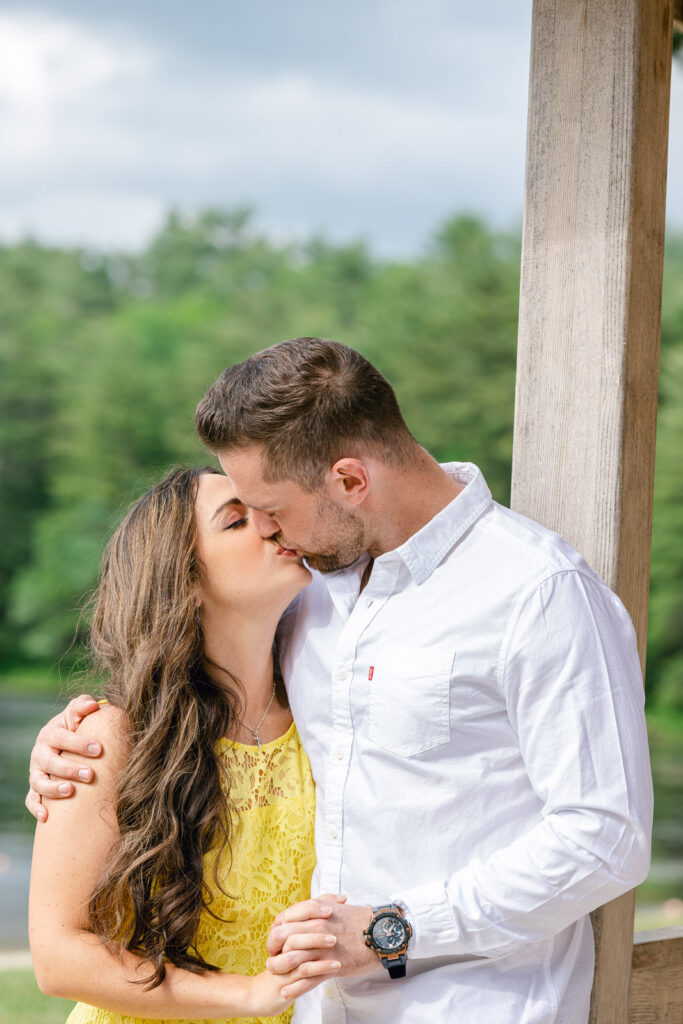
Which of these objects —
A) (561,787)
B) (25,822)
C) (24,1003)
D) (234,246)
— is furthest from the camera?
(234,246)

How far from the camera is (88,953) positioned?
1.80 meters

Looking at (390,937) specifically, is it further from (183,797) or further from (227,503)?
(227,503)

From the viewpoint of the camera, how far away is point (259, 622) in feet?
6.72

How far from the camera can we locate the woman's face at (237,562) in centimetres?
199

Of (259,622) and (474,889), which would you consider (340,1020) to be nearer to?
(474,889)

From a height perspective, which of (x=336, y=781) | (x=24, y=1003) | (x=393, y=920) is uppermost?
(x=336, y=781)

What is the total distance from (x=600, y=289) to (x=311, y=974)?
1153 millimetres

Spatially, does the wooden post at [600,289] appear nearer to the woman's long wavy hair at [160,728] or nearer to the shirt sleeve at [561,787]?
the shirt sleeve at [561,787]

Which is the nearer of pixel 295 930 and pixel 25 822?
pixel 295 930

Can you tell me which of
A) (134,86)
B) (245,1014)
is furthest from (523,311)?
(134,86)

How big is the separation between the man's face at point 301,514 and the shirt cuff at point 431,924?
0.56 m

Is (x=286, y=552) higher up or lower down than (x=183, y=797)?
higher up

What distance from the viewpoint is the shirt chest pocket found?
1.76 metres

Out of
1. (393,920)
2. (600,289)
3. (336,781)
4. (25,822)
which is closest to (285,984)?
(393,920)
